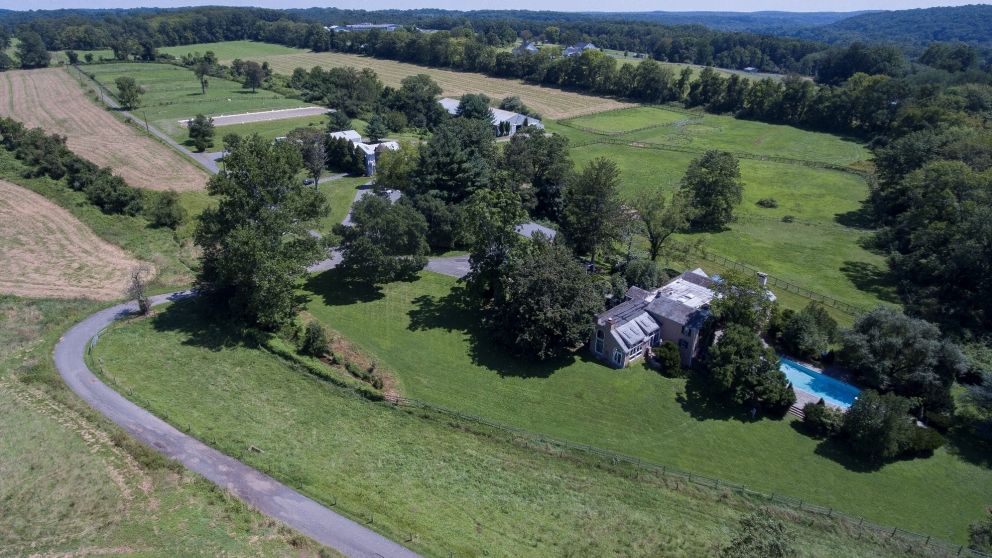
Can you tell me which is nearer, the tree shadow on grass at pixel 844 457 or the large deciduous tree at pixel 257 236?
the tree shadow on grass at pixel 844 457

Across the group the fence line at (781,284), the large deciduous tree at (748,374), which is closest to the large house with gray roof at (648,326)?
the large deciduous tree at (748,374)

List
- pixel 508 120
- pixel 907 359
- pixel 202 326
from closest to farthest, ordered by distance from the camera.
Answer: pixel 907 359, pixel 202 326, pixel 508 120

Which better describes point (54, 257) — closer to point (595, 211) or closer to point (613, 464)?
point (595, 211)

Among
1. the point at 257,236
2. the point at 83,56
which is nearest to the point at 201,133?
the point at 257,236

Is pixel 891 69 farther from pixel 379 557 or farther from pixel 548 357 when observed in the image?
pixel 379 557

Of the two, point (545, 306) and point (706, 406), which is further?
point (545, 306)

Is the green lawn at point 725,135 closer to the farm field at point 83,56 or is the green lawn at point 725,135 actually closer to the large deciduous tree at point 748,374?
the large deciduous tree at point 748,374
